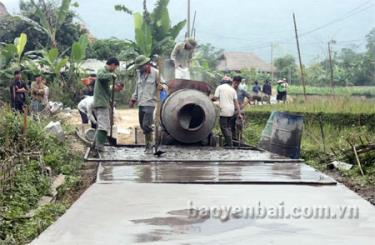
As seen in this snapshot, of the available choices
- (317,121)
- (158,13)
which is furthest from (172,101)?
(158,13)

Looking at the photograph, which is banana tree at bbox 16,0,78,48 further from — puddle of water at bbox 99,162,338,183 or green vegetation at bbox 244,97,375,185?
puddle of water at bbox 99,162,338,183

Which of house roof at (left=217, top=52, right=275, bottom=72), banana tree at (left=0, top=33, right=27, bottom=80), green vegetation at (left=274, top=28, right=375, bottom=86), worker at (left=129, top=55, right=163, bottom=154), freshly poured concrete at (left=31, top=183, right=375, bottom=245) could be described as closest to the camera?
freshly poured concrete at (left=31, top=183, right=375, bottom=245)

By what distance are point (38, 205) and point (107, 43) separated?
81.2 feet

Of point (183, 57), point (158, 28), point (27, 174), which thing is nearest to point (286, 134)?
point (183, 57)

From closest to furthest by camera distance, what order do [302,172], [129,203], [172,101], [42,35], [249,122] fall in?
1. [129,203]
2. [302,172]
3. [172,101]
4. [249,122]
5. [42,35]

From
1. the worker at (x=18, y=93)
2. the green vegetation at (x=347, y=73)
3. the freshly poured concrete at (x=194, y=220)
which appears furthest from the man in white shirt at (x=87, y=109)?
the green vegetation at (x=347, y=73)

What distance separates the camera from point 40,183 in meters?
7.69

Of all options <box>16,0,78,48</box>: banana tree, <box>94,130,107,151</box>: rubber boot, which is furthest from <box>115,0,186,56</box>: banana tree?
<box>94,130,107,151</box>: rubber boot

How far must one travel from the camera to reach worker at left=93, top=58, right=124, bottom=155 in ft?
32.6

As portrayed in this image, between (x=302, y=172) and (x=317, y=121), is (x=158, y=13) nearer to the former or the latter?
(x=317, y=121)

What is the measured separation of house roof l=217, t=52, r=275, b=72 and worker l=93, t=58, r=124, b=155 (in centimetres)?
4307

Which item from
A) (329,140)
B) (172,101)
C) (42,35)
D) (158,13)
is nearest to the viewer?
(172,101)

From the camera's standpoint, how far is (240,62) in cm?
5494

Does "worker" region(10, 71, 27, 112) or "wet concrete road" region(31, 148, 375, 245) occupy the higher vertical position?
"worker" region(10, 71, 27, 112)
